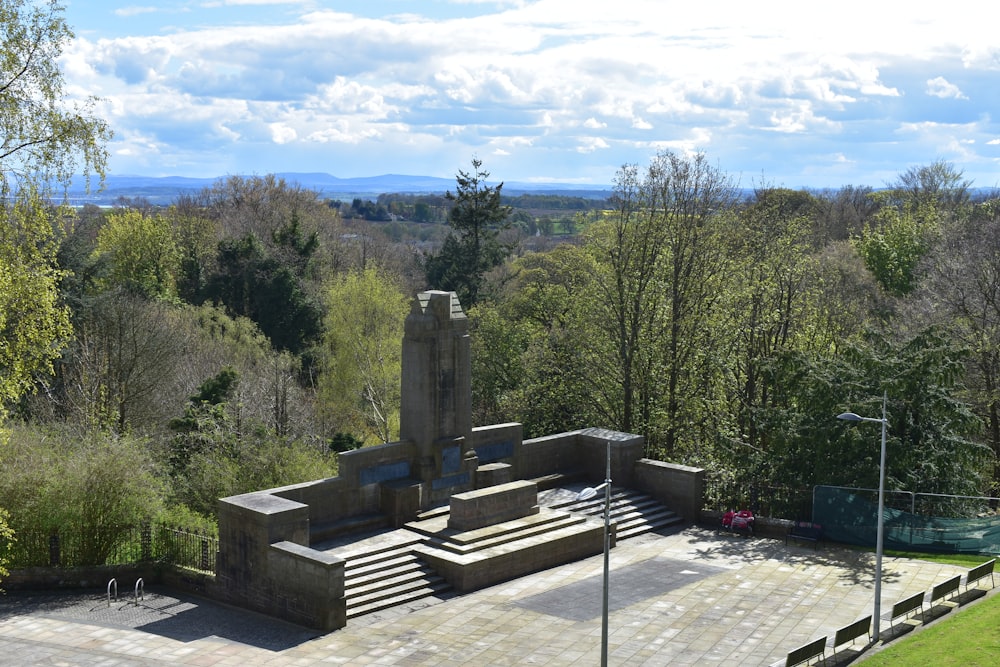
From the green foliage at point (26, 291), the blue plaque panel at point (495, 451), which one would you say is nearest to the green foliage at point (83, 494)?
the green foliage at point (26, 291)

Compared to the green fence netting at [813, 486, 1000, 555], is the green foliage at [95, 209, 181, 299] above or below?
above

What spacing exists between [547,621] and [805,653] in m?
5.67

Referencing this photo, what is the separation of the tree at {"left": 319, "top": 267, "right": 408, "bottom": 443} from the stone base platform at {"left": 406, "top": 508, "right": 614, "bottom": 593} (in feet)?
61.1

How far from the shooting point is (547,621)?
21016mm

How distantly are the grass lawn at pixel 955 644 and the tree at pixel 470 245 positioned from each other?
1567 inches

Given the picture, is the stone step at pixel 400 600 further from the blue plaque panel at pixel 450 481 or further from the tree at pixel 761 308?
the tree at pixel 761 308

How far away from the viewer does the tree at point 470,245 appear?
57969 millimetres

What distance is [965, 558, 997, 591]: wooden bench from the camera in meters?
22.5

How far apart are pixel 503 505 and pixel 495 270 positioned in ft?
140

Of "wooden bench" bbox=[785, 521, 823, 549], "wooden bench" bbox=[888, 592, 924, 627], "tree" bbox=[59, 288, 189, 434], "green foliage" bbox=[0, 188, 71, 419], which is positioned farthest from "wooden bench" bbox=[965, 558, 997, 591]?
"tree" bbox=[59, 288, 189, 434]

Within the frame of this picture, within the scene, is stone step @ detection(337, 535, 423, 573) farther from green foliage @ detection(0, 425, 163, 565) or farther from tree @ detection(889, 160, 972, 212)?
tree @ detection(889, 160, 972, 212)

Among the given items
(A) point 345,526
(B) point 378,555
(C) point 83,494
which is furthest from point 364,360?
(B) point 378,555

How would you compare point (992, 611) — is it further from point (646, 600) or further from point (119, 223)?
point (119, 223)

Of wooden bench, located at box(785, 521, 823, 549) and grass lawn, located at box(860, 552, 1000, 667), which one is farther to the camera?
wooden bench, located at box(785, 521, 823, 549)
